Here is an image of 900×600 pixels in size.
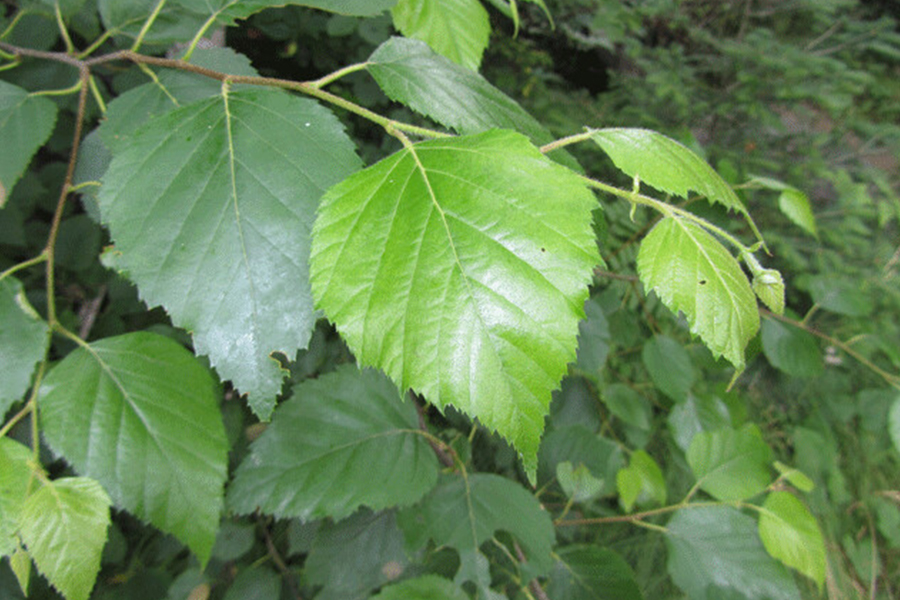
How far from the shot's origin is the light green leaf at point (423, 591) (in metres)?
0.65

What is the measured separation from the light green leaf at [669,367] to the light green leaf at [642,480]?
16 centimetres

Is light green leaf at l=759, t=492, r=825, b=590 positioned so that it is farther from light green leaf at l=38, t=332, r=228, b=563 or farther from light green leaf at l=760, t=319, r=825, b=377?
light green leaf at l=38, t=332, r=228, b=563

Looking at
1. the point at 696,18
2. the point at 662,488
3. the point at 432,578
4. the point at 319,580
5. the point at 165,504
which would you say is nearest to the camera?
the point at 165,504

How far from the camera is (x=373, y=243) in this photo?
0.33m

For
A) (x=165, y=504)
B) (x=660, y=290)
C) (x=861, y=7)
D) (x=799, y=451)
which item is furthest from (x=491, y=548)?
(x=861, y=7)

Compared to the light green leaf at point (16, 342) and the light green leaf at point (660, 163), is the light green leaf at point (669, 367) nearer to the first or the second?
the light green leaf at point (660, 163)

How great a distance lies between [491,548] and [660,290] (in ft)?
2.22

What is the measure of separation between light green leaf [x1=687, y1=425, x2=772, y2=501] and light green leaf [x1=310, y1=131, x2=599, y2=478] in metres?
0.83

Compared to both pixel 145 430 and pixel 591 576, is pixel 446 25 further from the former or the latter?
pixel 591 576

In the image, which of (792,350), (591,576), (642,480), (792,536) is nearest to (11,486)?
(591,576)

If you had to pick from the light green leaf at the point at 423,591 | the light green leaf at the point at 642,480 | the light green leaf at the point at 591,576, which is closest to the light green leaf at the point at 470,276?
the light green leaf at the point at 423,591

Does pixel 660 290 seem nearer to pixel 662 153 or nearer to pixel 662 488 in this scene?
pixel 662 153

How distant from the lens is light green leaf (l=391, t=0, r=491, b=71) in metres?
0.64

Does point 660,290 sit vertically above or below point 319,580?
above
